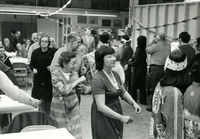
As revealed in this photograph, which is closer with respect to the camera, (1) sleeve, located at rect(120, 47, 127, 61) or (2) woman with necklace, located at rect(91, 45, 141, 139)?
(2) woman with necklace, located at rect(91, 45, 141, 139)

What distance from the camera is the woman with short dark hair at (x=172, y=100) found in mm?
2580

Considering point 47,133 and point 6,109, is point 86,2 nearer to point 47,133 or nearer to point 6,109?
point 6,109

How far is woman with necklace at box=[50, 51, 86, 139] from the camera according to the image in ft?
12.2

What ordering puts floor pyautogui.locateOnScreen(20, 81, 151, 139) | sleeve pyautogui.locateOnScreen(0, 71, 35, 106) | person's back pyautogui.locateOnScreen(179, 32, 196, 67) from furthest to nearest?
person's back pyautogui.locateOnScreen(179, 32, 196, 67) < floor pyautogui.locateOnScreen(20, 81, 151, 139) < sleeve pyautogui.locateOnScreen(0, 71, 35, 106)

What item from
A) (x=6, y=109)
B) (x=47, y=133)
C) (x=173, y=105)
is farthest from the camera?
(x=6, y=109)

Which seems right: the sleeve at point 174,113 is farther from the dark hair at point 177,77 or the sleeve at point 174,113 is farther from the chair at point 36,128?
the chair at point 36,128

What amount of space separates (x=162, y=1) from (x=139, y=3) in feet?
3.84

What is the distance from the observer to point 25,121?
117 inches

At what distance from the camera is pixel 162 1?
8969 mm

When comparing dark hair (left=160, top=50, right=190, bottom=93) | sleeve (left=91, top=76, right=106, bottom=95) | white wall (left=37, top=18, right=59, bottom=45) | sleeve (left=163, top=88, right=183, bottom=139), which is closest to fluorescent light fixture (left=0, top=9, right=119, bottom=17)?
white wall (left=37, top=18, right=59, bottom=45)

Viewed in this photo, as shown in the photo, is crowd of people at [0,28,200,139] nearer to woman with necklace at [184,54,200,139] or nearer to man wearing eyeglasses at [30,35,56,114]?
woman with necklace at [184,54,200,139]

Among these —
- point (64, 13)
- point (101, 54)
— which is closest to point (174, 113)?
point (101, 54)

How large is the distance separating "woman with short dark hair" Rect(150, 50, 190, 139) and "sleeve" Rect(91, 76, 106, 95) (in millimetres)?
555

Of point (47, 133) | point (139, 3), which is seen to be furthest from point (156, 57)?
point (47, 133)
